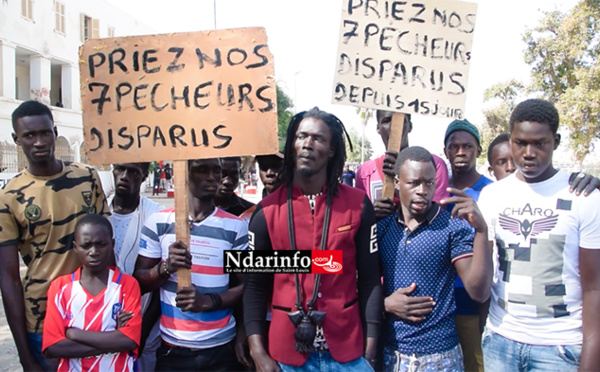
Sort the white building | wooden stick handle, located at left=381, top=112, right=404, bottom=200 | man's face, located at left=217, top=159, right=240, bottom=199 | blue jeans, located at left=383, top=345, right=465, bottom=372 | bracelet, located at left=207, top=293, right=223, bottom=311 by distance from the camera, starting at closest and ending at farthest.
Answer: blue jeans, located at left=383, top=345, right=465, bottom=372 → bracelet, located at left=207, top=293, right=223, bottom=311 → wooden stick handle, located at left=381, top=112, right=404, bottom=200 → man's face, located at left=217, top=159, right=240, bottom=199 → the white building

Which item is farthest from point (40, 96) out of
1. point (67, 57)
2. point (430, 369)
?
point (430, 369)

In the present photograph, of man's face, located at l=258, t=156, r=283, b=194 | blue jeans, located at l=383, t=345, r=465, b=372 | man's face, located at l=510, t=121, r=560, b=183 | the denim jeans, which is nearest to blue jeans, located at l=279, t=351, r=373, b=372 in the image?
blue jeans, located at l=383, t=345, r=465, b=372

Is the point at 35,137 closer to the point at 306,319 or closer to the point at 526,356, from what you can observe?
the point at 306,319

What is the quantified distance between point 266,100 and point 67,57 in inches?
1018

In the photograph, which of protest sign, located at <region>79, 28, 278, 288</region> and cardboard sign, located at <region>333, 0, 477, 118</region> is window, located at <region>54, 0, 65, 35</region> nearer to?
protest sign, located at <region>79, 28, 278, 288</region>

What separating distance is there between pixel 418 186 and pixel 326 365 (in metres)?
1.01

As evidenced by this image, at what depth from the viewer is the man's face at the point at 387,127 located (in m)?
3.19

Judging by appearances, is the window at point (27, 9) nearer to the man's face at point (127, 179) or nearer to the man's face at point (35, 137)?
the man's face at point (127, 179)

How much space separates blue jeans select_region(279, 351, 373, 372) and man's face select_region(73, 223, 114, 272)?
117cm

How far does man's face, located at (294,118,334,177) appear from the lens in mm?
2293

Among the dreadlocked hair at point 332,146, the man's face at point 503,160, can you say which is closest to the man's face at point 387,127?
the dreadlocked hair at point 332,146

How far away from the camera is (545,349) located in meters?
2.21

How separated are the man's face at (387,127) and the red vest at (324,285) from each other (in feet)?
3.44

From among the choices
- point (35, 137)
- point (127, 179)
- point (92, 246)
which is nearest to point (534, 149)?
point (92, 246)
